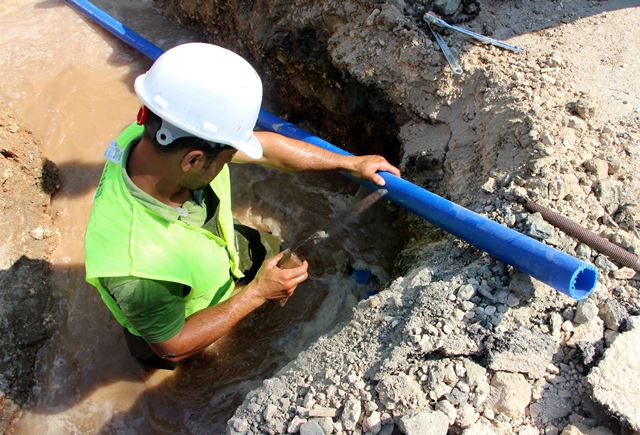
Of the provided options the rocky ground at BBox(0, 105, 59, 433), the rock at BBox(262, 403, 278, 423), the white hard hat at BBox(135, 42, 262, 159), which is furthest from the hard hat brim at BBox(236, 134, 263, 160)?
the rocky ground at BBox(0, 105, 59, 433)

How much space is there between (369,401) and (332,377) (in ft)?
0.69

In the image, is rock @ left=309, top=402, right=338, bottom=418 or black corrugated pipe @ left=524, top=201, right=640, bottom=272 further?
black corrugated pipe @ left=524, top=201, right=640, bottom=272

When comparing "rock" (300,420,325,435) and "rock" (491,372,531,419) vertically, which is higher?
"rock" (491,372,531,419)

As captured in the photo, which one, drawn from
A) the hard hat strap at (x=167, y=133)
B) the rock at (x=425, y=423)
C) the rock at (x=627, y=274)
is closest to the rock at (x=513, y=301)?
the rock at (x=627, y=274)

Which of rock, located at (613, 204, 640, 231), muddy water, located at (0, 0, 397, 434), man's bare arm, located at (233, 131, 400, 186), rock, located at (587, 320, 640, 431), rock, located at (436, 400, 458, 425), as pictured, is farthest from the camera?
muddy water, located at (0, 0, 397, 434)

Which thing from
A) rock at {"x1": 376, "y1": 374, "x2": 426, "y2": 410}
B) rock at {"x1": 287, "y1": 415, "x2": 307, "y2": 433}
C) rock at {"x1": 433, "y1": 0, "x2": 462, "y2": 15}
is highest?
rock at {"x1": 433, "y1": 0, "x2": 462, "y2": 15}

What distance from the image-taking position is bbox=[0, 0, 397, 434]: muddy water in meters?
3.20

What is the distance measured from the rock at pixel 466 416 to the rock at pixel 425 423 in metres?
0.06

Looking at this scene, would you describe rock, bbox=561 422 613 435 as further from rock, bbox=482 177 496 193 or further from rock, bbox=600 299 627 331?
rock, bbox=482 177 496 193

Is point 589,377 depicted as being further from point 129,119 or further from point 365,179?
point 129,119

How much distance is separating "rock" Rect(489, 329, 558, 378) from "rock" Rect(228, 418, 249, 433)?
43.1 inches

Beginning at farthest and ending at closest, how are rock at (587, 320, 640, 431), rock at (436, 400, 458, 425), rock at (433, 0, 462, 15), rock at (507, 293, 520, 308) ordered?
rock at (433, 0, 462, 15) → rock at (507, 293, 520, 308) → rock at (436, 400, 458, 425) → rock at (587, 320, 640, 431)

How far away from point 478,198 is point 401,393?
47.8 inches

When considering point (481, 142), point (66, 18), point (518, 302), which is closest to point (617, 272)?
point (518, 302)
